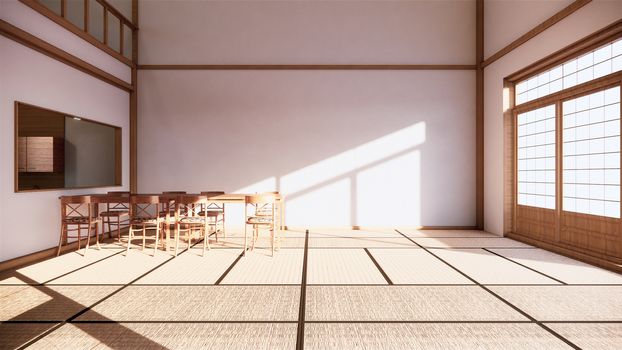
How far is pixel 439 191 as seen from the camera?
21.4 feet

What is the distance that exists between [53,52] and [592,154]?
684 centimetres

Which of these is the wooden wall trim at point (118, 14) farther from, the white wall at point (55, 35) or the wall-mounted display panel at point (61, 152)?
the wall-mounted display panel at point (61, 152)

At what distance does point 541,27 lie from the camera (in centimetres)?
472

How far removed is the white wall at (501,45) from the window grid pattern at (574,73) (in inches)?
10.4

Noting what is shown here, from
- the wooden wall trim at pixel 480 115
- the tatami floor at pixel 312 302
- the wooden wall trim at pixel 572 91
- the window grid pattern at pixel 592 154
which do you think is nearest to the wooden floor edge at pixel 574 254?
the tatami floor at pixel 312 302

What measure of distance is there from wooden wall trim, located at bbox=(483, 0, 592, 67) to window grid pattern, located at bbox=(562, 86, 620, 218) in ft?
3.54

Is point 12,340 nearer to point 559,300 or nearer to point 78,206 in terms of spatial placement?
point 78,206

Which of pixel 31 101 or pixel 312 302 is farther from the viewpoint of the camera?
pixel 31 101

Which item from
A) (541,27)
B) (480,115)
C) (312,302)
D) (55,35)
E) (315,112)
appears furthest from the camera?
(315,112)

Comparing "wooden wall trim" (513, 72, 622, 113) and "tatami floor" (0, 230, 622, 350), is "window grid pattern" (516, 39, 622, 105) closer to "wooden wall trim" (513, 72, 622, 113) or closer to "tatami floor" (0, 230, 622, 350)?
"wooden wall trim" (513, 72, 622, 113)

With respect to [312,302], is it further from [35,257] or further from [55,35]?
[55,35]

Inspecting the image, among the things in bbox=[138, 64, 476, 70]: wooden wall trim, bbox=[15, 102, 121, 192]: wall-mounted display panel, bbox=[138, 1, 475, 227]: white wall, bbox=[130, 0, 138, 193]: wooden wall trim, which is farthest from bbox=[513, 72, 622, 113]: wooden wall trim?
bbox=[15, 102, 121, 192]: wall-mounted display panel

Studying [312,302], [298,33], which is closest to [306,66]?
[298,33]

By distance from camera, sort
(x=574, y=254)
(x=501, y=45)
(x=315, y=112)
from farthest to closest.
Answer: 1. (x=315, y=112)
2. (x=501, y=45)
3. (x=574, y=254)
